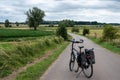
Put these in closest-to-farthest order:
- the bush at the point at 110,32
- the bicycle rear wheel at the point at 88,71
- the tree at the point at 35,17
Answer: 1. the bicycle rear wheel at the point at 88,71
2. the bush at the point at 110,32
3. the tree at the point at 35,17

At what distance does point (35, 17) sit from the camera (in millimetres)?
148375

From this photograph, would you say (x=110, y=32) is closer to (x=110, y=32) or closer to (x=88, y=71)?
(x=110, y=32)

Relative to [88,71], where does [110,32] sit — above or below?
below

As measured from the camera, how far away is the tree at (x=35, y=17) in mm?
→ 147250

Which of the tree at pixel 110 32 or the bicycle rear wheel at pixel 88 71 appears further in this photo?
→ the tree at pixel 110 32

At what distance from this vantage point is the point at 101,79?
40.2 feet

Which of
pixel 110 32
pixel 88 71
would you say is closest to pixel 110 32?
pixel 110 32

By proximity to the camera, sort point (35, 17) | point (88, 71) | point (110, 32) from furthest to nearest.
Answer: point (35, 17)
point (110, 32)
point (88, 71)

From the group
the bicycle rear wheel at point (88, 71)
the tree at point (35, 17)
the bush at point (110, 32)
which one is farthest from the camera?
the tree at point (35, 17)

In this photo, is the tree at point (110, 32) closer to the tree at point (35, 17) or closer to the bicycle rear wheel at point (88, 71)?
the bicycle rear wheel at point (88, 71)

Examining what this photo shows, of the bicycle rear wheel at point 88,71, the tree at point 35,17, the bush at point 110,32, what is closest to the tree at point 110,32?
the bush at point 110,32

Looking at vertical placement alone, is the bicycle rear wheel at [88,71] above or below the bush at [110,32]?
above

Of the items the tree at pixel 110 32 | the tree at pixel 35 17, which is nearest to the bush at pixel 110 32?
the tree at pixel 110 32

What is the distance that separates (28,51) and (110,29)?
2483cm
